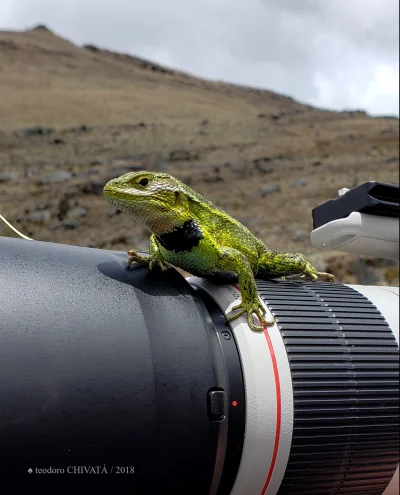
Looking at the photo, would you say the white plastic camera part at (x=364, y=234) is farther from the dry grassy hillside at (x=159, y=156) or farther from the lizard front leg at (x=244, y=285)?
the dry grassy hillside at (x=159, y=156)

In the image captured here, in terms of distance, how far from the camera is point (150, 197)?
1.24 m

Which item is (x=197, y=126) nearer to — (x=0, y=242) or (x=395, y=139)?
(x=395, y=139)

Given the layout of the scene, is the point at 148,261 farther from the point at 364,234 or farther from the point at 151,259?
the point at 364,234

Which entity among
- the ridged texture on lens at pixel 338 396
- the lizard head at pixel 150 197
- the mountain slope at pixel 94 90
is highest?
the mountain slope at pixel 94 90

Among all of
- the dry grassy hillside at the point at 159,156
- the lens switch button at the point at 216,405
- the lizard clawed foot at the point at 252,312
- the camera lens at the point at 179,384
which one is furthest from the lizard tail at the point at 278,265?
the dry grassy hillside at the point at 159,156

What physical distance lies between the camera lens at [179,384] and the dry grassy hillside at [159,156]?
4.66 m

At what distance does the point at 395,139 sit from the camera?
62.3 ft

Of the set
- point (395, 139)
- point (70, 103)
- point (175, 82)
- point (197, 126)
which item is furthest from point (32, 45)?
point (395, 139)

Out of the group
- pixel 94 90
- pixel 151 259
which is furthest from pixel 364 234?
pixel 94 90

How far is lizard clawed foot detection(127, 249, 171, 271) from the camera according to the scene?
1287 millimetres

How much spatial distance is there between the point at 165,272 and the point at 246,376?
0.29m

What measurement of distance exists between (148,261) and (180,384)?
1.05 ft

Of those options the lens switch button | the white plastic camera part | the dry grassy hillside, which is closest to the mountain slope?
the dry grassy hillside

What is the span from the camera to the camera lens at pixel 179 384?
98 cm
